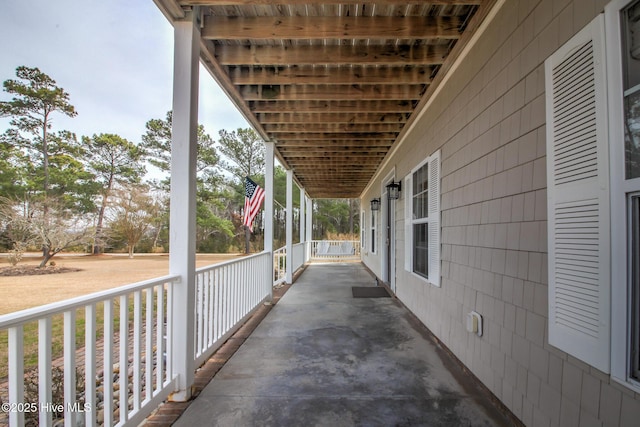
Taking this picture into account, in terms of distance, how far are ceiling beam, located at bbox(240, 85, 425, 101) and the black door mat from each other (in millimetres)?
3608

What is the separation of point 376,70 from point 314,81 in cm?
67

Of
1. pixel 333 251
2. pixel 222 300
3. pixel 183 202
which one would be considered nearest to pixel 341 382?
pixel 222 300

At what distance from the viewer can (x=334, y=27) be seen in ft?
7.97

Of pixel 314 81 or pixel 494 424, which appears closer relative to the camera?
pixel 494 424

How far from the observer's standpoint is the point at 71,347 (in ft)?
4.33

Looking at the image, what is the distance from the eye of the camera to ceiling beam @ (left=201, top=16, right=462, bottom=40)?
2418 millimetres

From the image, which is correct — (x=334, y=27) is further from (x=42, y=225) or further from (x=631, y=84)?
(x=42, y=225)

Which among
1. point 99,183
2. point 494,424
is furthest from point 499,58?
point 99,183

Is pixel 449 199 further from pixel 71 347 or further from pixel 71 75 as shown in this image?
pixel 71 75

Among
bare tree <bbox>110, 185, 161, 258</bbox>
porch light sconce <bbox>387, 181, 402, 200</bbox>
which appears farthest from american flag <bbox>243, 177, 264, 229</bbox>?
bare tree <bbox>110, 185, 161, 258</bbox>

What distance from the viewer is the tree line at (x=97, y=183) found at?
304 inches

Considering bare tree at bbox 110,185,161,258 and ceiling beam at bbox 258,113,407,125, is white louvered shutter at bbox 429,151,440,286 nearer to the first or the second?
ceiling beam at bbox 258,113,407,125

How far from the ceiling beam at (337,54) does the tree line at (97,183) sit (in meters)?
6.67

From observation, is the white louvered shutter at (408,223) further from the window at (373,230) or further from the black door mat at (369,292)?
the window at (373,230)
